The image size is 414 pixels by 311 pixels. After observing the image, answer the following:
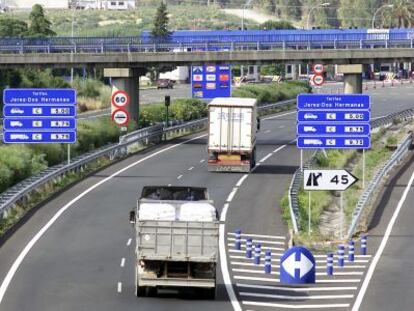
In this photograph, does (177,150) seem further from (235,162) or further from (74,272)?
(74,272)

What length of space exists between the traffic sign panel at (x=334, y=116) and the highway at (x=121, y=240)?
4184mm

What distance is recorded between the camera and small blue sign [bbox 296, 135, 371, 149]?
4944cm

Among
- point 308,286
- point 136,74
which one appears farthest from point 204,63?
point 308,286

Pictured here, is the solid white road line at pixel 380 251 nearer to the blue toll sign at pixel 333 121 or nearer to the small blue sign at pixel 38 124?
the blue toll sign at pixel 333 121

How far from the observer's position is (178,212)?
1232 inches

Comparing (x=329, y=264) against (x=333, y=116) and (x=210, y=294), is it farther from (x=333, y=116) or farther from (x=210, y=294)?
(x=333, y=116)

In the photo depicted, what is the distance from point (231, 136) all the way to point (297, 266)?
3046 cm

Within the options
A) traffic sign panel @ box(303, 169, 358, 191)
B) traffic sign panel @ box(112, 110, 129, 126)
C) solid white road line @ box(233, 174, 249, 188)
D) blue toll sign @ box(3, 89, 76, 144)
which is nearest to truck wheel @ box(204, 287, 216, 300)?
traffic sign panel @ box(303, 169, 358, 191)

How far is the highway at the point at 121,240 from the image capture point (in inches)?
1233

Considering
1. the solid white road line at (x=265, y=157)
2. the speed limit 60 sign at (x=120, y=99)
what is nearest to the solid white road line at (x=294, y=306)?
the speed limit 60 sign at (x=120, y=99)

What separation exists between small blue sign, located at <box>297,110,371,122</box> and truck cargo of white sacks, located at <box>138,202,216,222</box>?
18531mm

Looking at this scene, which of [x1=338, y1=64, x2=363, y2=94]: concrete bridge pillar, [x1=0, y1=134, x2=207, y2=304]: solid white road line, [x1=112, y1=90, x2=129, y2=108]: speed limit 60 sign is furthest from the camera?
[x1=338, y1=64, x2=363, y2=94]: concrete bridge pillar

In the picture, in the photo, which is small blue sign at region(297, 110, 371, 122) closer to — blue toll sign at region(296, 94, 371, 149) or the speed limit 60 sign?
blue toll sign at region(296, 94, 371, 149)

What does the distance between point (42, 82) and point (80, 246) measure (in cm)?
8975
